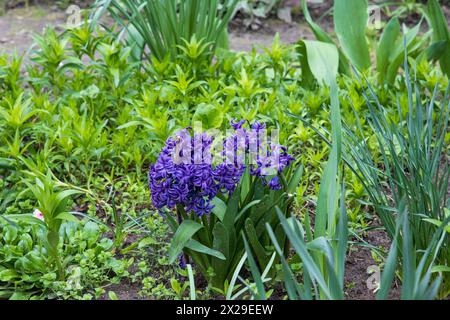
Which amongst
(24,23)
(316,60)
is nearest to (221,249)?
(316,60)

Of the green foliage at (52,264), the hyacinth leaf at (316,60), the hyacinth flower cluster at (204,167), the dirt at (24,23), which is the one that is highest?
the dirt at (24,23)

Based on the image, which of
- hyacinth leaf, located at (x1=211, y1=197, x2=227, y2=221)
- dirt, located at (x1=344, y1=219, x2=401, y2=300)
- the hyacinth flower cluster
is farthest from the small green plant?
dirt, located at (x1=344, y1=219, x2=401, y2=300)

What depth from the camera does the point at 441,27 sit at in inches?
140

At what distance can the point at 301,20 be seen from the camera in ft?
16.1

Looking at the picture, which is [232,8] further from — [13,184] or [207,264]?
[207,264]

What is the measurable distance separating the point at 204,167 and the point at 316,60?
1.52 meters

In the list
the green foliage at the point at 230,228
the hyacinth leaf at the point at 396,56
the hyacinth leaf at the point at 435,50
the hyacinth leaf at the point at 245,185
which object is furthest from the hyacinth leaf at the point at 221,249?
the hyacinth leaf at the point at 435,50

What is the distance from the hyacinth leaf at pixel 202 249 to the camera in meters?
2.16

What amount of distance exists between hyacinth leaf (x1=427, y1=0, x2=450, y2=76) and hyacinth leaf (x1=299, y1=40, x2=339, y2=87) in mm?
531

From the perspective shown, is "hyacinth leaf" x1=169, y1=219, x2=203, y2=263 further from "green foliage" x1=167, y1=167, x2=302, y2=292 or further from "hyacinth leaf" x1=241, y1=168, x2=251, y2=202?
"hyacinth leaf" x1=241, y1=168, x2=251, y2=202

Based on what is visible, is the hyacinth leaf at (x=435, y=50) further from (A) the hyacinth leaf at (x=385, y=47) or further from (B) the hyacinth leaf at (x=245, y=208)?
(B) the hyacinth leaf at (x=245, y=208)

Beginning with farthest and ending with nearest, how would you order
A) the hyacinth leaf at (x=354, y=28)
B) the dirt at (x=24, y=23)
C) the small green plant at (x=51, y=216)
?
the dirt at (x=24, y=23)
the hyacinth leaf at (x=354, y=28)
the small green plant at (x=51, y=216)

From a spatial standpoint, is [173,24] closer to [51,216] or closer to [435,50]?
[435,50]
